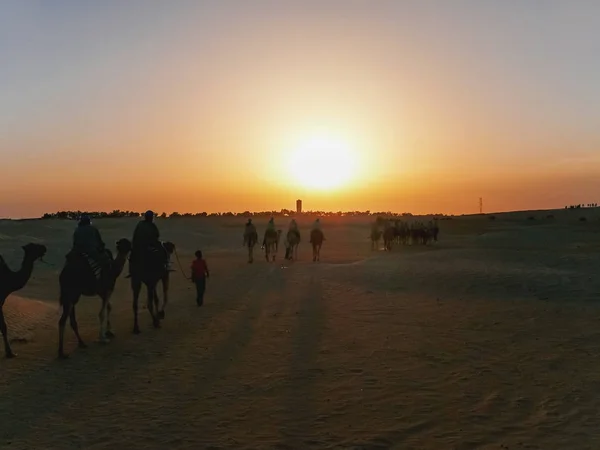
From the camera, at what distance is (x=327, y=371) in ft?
34.0

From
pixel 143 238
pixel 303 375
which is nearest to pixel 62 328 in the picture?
pixel 143 238

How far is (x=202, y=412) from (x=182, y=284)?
16654 mm

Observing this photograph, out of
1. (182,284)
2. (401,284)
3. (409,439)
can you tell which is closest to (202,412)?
(409,439)

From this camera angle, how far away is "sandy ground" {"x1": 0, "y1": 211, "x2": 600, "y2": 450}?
762cm

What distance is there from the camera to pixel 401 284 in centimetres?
2106

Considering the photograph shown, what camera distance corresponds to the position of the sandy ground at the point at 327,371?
7.62m

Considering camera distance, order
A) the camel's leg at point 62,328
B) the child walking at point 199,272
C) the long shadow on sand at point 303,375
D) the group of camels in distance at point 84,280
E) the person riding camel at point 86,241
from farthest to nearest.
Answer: the child walking at point 199,272
the person riding camel at point 86,241
the group of camels in distance at point 84,280
the camel's leg at point 62,328
the long shadow on sand at point 303,375

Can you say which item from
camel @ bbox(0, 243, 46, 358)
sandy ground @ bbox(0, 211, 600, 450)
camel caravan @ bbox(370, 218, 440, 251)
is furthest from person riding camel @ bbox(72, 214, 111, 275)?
camel caravan @ bbox(370, 218, 440, 251)

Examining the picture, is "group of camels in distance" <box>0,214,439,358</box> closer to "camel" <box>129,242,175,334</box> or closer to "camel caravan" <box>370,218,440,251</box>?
"camel" <box>129,242,175,334</box>

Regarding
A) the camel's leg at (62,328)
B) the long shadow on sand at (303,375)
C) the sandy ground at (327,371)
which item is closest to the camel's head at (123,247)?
the sandy ground at (327,371)

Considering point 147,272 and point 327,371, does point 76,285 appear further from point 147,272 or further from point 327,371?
point 327,371

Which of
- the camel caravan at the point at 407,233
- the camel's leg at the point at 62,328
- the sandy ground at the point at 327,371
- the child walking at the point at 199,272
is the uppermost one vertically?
the camel caravan at the point at 407,233

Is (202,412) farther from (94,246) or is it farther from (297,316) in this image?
(297,316)

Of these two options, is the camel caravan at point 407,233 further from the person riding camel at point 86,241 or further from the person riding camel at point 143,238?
the person riding camel at point 86,241
